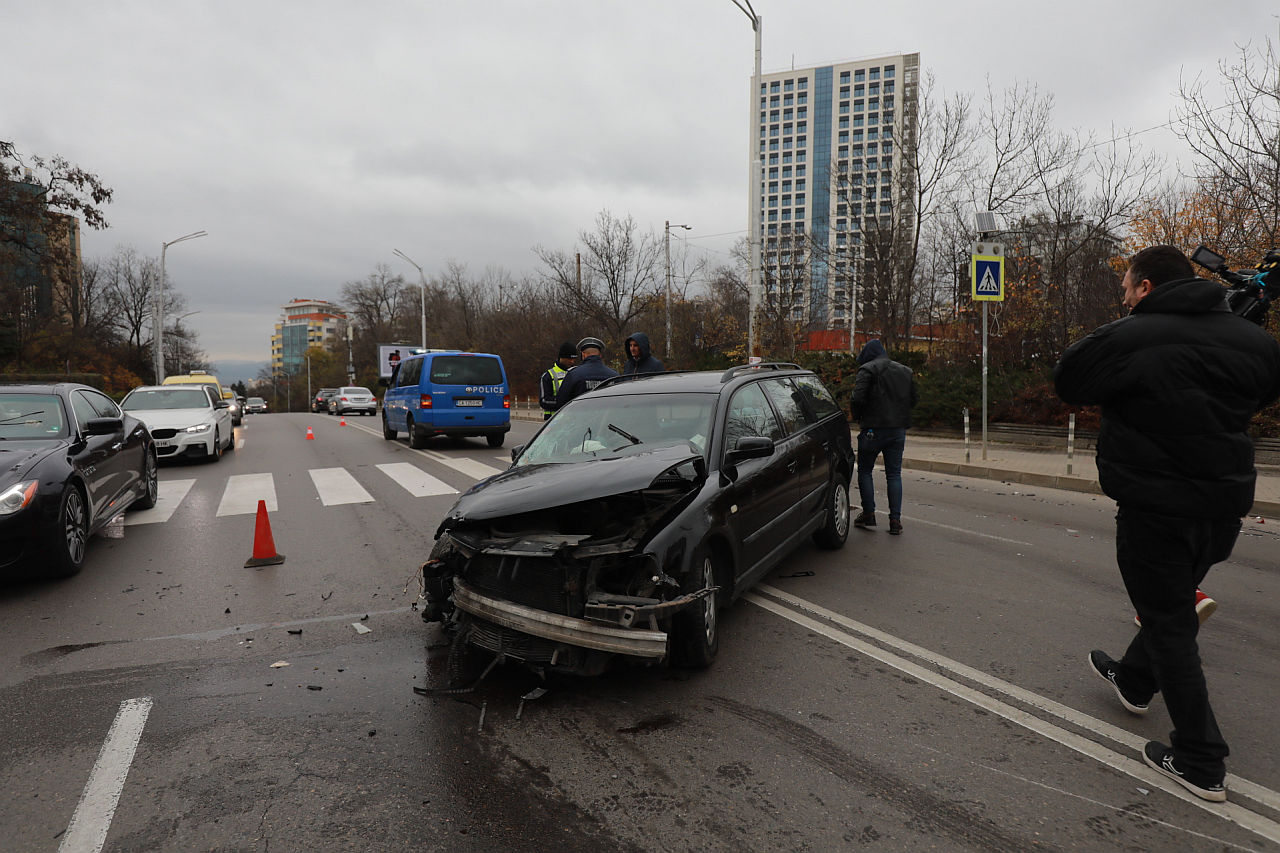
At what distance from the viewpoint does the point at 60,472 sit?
223 inches

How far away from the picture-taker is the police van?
15188mm

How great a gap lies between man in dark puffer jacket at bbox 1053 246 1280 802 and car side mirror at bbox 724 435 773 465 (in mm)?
1765

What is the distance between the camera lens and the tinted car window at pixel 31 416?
248 inches

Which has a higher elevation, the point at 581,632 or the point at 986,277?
the point at 986,277

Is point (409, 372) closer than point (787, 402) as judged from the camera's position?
No

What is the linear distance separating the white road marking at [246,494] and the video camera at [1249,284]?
8.12 metres

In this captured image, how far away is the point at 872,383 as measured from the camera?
689 centimetres

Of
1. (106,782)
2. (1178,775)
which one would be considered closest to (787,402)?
(1178,775)

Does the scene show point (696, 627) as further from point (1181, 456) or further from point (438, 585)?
point (1181, 456)

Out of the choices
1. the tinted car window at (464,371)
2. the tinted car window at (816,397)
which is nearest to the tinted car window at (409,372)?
the tinted car window at (464,371)

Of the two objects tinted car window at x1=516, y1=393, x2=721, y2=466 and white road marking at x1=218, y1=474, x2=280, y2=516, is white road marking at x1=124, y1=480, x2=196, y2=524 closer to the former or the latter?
white road marking at x1=218, y1=474, x2=280, y2=516

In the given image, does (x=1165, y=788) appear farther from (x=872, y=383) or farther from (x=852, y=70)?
(x=852, y=70)

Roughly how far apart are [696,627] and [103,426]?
6167 millimetres

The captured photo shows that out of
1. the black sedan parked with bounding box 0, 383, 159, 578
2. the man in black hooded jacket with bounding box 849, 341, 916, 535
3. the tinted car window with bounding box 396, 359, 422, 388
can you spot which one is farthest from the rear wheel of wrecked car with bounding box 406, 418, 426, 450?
the man in black hooded jacket with bounding box 849, 341, 916, 535
